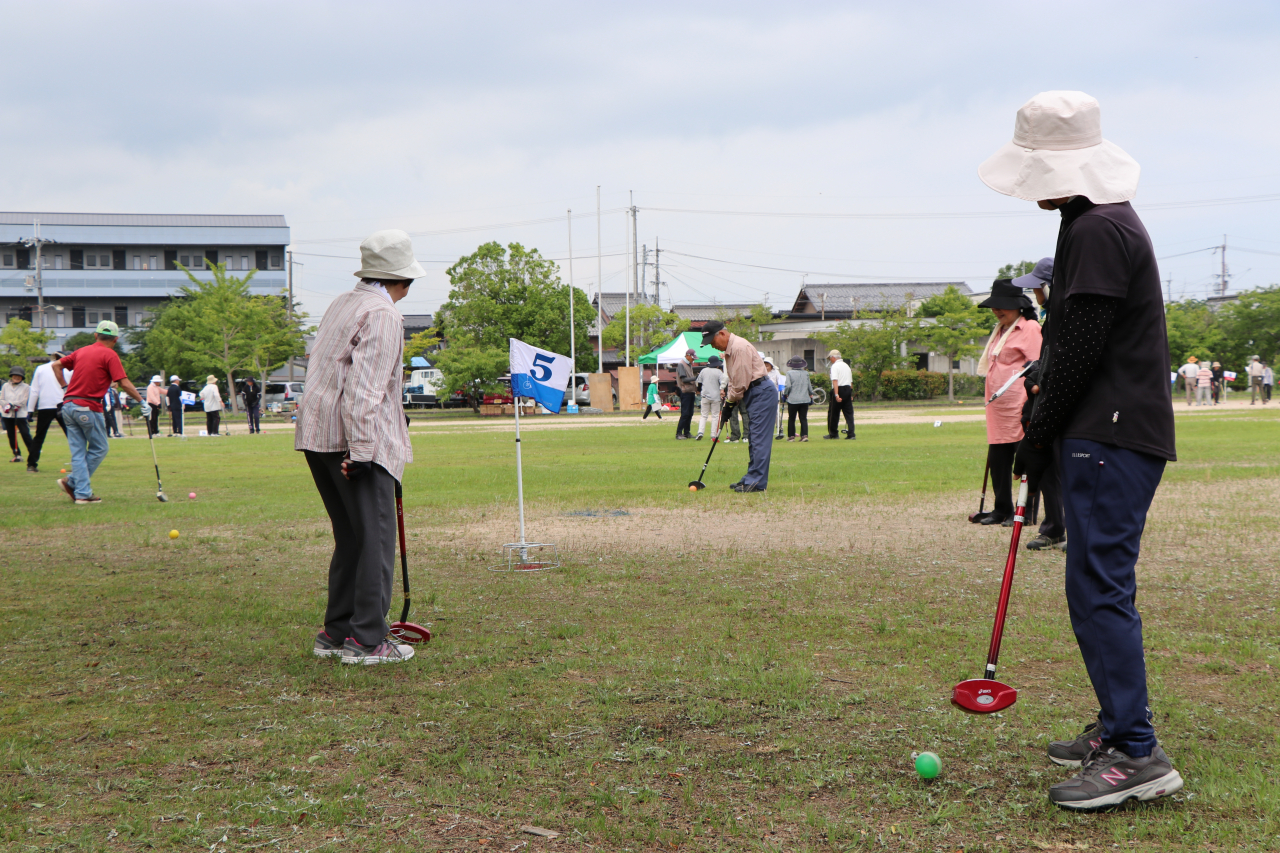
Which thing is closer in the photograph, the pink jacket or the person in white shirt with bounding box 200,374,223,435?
the pink jacket

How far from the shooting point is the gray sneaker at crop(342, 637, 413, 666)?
16.1 ft

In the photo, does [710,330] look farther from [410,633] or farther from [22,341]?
[22,341]

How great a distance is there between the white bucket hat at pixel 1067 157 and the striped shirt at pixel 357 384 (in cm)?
285

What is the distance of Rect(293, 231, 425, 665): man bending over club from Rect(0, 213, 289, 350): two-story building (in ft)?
239

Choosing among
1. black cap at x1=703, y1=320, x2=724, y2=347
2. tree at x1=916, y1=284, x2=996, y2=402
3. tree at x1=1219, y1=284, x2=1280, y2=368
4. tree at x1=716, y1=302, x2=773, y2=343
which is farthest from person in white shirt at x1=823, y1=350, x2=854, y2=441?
tree at x1=1219, y1=284, x2=1280, y2=368

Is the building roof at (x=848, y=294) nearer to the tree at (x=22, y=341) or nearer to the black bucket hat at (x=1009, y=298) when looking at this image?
the tree at (x=22, y=341)

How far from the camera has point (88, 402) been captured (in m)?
11.5

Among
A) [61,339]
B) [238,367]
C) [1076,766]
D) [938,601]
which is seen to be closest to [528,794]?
[1076,766]

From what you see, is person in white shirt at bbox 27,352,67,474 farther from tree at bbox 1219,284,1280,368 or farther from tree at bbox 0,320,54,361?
tree at bbox 1219,284,1280,368

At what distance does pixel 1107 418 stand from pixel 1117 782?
3.58ft

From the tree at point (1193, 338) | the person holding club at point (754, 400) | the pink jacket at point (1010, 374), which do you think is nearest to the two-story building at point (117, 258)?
the tree at point (1193, 338)

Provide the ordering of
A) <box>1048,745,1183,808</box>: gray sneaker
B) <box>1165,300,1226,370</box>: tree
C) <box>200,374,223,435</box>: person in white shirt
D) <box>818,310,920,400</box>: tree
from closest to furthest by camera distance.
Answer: <box>1048,745,1183,808</box>: gray sneaker
<box>200,374,223,435</box>: person in white shirt
<box>818,310,920,400</box>: tree
<box>1165,300,1226,370</box>: tree

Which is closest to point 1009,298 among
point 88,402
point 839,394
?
point 88,402

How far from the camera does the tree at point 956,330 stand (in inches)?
1954
